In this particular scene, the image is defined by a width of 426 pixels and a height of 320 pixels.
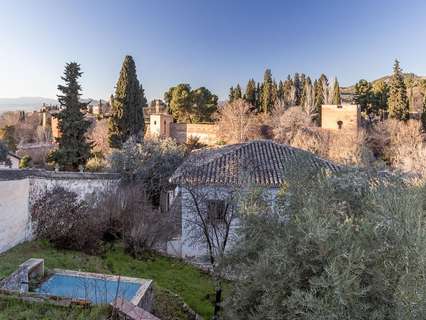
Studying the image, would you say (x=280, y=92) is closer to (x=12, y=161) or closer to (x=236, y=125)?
(x=236, y=125)

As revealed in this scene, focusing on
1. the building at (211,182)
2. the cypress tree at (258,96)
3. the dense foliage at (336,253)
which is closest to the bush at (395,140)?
the cypress tree at (258,96)

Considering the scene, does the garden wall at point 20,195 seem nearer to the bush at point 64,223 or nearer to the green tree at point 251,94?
the bush at point 64,223

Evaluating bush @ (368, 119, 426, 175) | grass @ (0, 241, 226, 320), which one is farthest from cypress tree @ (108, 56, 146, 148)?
bush @ (368, 119, 426, 175)

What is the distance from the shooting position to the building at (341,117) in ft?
132

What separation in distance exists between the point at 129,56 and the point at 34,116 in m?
41.6

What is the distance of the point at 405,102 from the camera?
1558 inches

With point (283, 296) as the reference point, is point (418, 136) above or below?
above

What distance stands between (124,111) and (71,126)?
22.3 ft

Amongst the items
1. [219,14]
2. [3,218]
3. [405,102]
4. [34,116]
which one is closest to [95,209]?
[3,218]

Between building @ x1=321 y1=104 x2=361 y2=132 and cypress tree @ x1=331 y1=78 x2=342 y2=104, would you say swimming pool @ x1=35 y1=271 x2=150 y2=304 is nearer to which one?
building @ x1=321 y1=104 x2=361 y2=132

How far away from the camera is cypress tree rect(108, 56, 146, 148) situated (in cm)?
2909

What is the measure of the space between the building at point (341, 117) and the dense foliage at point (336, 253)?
35523 mm

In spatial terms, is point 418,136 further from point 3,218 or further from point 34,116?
Result: point 34,116

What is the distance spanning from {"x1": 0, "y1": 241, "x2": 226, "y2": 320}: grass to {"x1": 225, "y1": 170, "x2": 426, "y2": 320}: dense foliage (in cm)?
420
